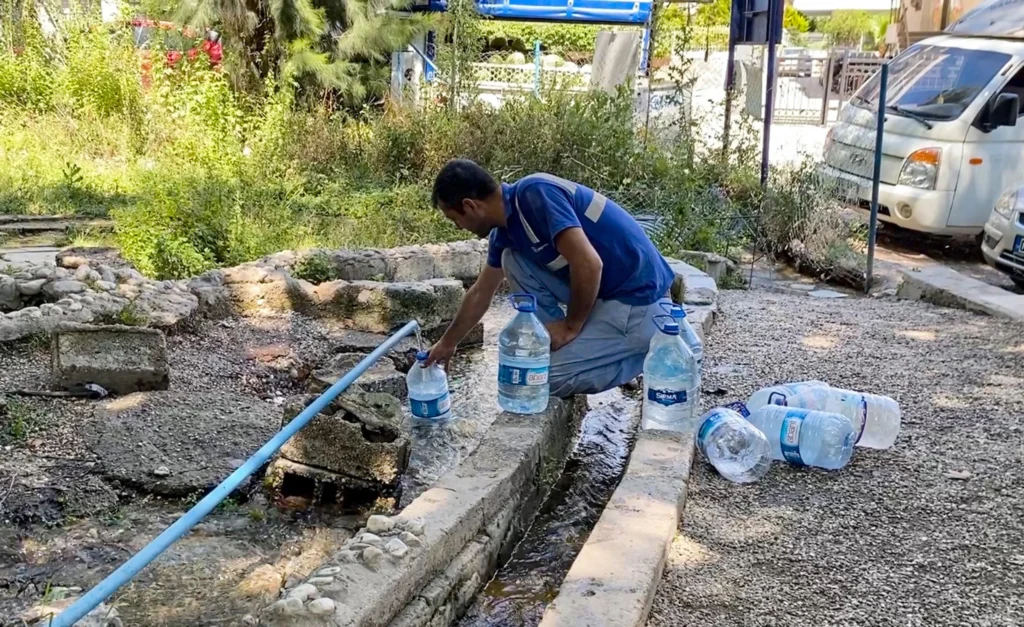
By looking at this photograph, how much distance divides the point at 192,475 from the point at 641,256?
2009 mm

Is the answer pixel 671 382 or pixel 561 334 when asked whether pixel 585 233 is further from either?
pixel 671 382

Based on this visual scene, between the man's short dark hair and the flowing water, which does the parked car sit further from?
the man's short dark hair

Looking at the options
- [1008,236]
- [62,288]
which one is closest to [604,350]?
[62,288]

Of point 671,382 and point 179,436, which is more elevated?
point 671,382

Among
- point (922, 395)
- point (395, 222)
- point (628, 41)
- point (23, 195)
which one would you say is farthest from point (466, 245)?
point (628, 41)

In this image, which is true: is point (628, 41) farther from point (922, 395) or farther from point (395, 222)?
point (922, 395)

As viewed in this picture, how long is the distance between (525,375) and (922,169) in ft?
21.6

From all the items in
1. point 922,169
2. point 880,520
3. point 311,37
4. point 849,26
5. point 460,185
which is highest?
point 849,26

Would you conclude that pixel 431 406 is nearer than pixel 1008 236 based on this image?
Yes

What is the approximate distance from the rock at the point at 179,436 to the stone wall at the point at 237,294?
35.2 inches

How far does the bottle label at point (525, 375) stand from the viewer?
3725mm

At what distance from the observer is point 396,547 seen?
2.60 metres

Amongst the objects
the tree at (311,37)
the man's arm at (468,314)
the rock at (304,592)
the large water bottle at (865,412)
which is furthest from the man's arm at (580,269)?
the tree at (311,37)

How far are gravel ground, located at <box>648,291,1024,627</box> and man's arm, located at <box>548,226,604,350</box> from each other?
77 cm
